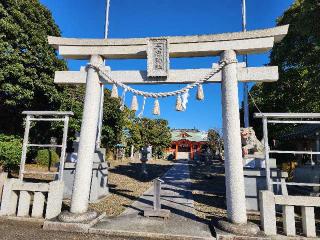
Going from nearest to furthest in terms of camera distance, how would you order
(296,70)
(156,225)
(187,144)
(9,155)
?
1. (156,225)
2. (9,155)
3. (296,70)
4. (187,144)

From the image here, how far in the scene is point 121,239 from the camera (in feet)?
15.3

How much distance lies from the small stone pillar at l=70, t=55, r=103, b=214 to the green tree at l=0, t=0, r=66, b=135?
8.54m

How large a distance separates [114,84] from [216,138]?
35136mm

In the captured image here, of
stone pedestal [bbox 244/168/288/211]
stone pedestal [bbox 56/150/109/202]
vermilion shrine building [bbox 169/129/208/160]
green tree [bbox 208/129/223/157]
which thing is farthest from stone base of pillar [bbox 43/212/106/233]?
vermilion shrine building [bbox 169/129/208/160]

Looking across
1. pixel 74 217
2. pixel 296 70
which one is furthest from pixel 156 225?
pixel 296 70

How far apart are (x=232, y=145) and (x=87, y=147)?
10.9 ft

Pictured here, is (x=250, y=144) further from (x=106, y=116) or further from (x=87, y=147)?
(x=106, y=116)

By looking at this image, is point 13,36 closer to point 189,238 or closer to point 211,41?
point 211,41

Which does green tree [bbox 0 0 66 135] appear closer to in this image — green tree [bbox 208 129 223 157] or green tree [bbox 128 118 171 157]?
green tree [bbox 128 118 171 157]

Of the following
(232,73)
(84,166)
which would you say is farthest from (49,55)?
(232,73)

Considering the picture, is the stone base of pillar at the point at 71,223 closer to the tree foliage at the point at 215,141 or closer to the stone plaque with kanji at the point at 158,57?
the stone plaque with kanji at the point at 158,57

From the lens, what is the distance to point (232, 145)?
17.2 ft

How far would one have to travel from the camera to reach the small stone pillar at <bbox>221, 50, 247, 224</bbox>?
506 cm

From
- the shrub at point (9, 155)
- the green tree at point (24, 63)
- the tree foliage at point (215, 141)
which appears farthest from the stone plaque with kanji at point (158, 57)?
the tree foliage at point (215, 141)
